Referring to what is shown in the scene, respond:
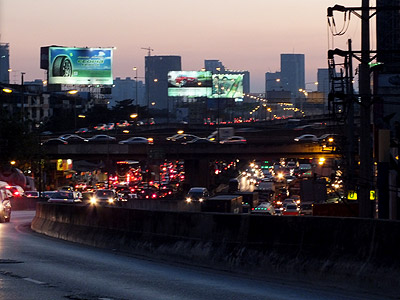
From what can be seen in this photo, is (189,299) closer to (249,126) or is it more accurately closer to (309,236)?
(309,236)

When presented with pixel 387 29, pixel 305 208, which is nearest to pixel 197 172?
pixel 305 208

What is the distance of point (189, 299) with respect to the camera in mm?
→ 13531

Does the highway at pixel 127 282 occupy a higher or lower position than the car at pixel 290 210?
higher

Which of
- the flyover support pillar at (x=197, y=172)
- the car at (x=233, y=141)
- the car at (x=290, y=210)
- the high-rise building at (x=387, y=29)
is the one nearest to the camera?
the high-rise building at (x=387, y=29)

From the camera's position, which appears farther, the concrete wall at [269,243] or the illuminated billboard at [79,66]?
the illuminated billboard at [79,66]

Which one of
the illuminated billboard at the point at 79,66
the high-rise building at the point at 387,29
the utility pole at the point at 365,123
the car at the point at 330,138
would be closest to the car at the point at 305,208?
the car at the point at 330,138

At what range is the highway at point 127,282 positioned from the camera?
1398cm

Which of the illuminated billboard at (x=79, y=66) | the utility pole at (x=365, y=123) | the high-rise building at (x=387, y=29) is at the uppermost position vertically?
the illuminated billboard at (x=79, y=66)

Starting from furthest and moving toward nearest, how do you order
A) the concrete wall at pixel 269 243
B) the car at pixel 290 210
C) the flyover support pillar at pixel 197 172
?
the flyover support pillar at pixel 197 172 → the car at pixel 290 210 → the concrete wall at pixel 269 243

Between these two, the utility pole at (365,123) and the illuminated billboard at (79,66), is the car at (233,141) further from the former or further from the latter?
the utility pole at (365,123)

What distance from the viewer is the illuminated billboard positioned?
14825 cm

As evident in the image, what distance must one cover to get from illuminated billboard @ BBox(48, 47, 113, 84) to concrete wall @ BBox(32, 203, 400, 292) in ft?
413

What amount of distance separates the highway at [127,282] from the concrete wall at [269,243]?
30 centimetres

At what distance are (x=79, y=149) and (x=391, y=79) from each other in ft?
205
